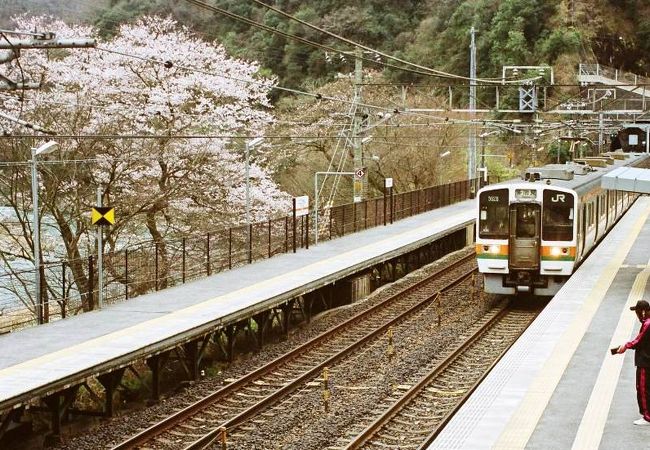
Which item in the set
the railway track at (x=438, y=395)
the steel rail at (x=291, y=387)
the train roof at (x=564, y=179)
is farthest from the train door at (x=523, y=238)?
the steel rail at (x=291, y=387)

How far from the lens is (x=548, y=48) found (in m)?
49.2

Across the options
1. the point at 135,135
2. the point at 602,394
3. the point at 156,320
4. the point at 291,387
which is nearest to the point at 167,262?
the point at 135,135

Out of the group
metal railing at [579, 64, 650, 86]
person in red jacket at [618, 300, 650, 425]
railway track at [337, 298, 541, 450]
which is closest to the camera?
person in red jacket at [618, 300, 650, 425]

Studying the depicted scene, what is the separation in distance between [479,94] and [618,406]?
45.7 m

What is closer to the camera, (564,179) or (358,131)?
(564,179)

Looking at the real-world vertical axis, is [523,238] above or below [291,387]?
above

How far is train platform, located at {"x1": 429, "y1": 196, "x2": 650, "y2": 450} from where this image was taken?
8453mm

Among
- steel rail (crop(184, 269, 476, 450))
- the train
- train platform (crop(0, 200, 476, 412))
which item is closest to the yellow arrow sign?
train platform (crop(0, 200, 476, 412))

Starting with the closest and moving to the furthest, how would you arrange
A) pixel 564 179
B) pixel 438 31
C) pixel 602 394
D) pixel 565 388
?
pixel 602 394 → pixel 565 388 → pixel 564 179 → pixel 438 31

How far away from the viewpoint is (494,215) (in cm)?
1880

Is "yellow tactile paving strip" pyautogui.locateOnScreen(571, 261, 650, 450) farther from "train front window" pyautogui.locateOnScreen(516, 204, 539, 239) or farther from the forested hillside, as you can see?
the forested hillside

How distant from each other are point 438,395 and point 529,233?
660 cm

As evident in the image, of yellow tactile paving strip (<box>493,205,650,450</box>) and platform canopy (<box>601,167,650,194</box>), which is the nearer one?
yellow tactile paving strip (<box>493,205,650,450</box>)

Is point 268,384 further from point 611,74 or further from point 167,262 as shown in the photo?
point 611,74
